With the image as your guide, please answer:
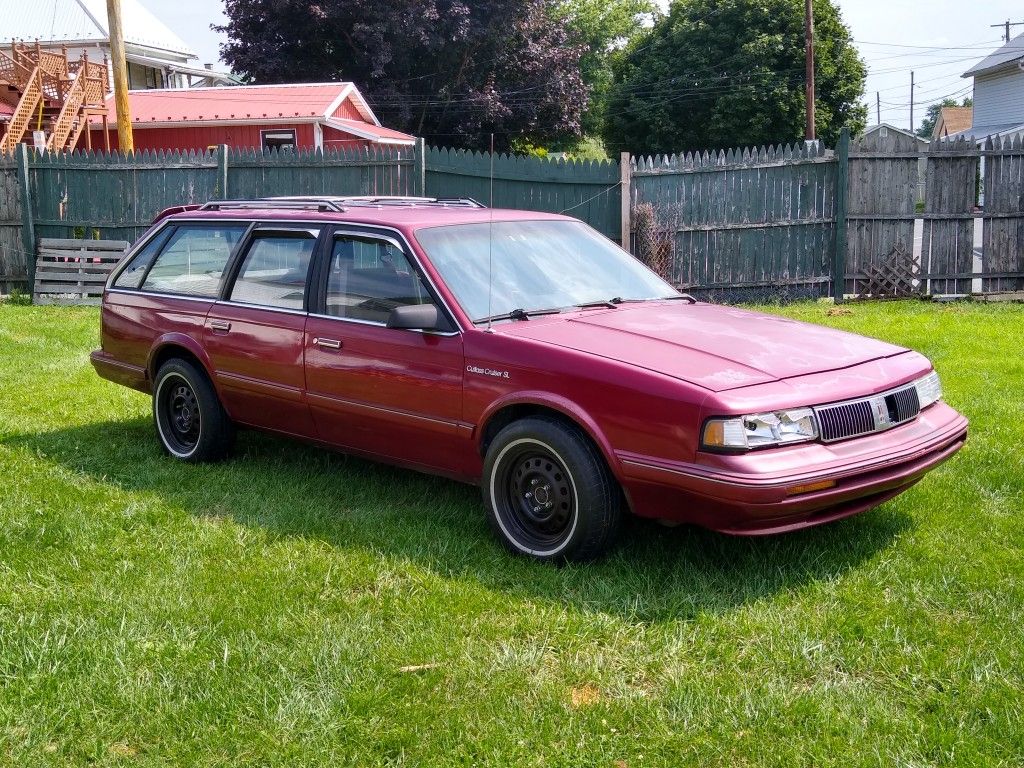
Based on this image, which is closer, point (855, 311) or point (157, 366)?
point (157, 366)

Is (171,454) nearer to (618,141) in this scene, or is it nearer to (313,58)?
(313,58)

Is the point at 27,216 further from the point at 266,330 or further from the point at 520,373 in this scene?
the point at 520,373

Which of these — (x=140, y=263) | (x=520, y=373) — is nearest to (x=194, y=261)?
(x=140, y=263)

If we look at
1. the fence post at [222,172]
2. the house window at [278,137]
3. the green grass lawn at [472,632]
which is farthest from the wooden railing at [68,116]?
the green grass lawn at [472,632]

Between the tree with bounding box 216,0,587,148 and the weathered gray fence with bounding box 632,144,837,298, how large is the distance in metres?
28.0

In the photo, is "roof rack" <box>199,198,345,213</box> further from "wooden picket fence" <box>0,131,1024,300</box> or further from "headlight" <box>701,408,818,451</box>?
"wooden picket fence" <box>0,131,1024,300</box>

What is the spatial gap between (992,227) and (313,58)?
1286 inches

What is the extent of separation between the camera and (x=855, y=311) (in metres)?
12.2

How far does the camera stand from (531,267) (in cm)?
548

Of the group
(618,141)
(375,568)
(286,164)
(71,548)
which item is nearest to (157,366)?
(71,548)

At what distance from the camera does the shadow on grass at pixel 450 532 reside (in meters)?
4.36

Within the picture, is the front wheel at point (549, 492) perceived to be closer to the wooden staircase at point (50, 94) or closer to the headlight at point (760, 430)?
the headlight at point (760, 430)

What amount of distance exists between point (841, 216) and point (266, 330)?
9101 millimetres

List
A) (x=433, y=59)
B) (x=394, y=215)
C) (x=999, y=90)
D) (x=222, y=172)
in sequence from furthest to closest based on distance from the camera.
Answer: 1. (x=433, y=59)
2. (x=999, y=90)
3. (x=222, y=172)
4. (x=394, y=215)
